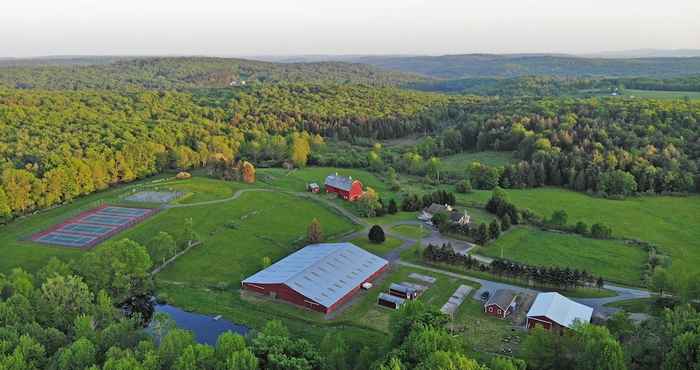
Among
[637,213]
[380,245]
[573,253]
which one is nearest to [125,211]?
[380,245]

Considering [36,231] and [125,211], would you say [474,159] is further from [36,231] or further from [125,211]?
[36,231]

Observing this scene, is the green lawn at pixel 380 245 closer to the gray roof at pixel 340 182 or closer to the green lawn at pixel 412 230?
the green lawn at pixel 412 230

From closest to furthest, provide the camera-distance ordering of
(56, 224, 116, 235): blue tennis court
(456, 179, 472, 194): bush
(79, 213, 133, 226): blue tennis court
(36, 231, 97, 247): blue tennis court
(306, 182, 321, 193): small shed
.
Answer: (36, 231, 97, 247): blue tennis court < (56, 224, 116, 235): blue tennis court < (79, 213, 133, 226): blue tennis court < (456, 179, 472, 194): bush < (306, 182, 321, 193): small shed

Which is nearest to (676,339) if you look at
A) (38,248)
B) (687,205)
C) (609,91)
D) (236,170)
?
(687,205)

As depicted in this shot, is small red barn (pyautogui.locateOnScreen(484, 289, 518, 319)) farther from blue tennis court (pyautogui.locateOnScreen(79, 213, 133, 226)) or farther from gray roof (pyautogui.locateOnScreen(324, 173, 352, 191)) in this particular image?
blue tennis court (pyautogui.locateOnScreen(79, 213, 133, 226))

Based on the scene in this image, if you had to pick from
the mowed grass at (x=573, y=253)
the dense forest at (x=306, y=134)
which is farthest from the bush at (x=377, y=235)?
the dense forest at (x=306, y=134)

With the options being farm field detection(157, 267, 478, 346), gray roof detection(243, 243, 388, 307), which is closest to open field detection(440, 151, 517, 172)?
gray roof detection(243, 243, 388, 307)
